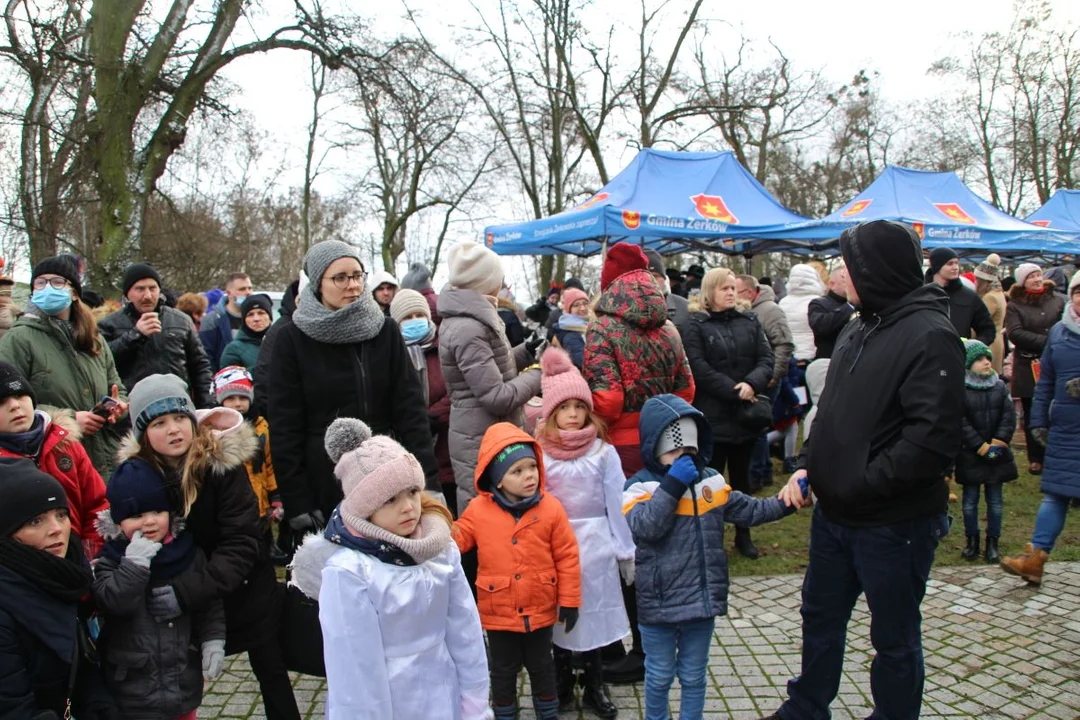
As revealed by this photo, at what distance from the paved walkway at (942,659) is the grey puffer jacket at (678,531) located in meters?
0.71

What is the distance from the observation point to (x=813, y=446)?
9.34 feet

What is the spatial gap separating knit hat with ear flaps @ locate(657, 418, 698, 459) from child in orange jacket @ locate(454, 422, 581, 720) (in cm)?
50

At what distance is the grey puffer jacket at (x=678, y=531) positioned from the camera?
2848mm

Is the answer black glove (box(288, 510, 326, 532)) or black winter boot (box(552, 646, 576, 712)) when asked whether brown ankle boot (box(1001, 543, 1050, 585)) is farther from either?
black glove (box(288, 510, 326, 532))

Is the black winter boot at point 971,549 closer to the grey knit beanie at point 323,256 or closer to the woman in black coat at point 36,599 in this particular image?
the grey knit beanie at point 323,256

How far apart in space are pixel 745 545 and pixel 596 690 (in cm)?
230

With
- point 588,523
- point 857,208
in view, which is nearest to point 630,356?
point 588,523

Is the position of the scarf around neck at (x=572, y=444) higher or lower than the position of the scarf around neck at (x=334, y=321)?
lower

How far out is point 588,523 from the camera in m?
3.32

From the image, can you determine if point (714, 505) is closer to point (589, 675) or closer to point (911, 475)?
point (911, 475)

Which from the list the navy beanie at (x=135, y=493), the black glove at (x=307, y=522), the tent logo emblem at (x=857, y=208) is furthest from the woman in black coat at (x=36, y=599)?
the tent logo emblem at (x=857, y=208)

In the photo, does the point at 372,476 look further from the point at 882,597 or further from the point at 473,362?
the point at 882,597

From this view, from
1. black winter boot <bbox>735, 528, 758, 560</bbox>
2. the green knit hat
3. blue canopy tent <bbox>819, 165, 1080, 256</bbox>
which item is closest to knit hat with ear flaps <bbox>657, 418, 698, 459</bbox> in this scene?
black winter boot <bbox>735, 528, 758, 560</bbox>

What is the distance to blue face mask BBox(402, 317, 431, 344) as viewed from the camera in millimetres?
4555
